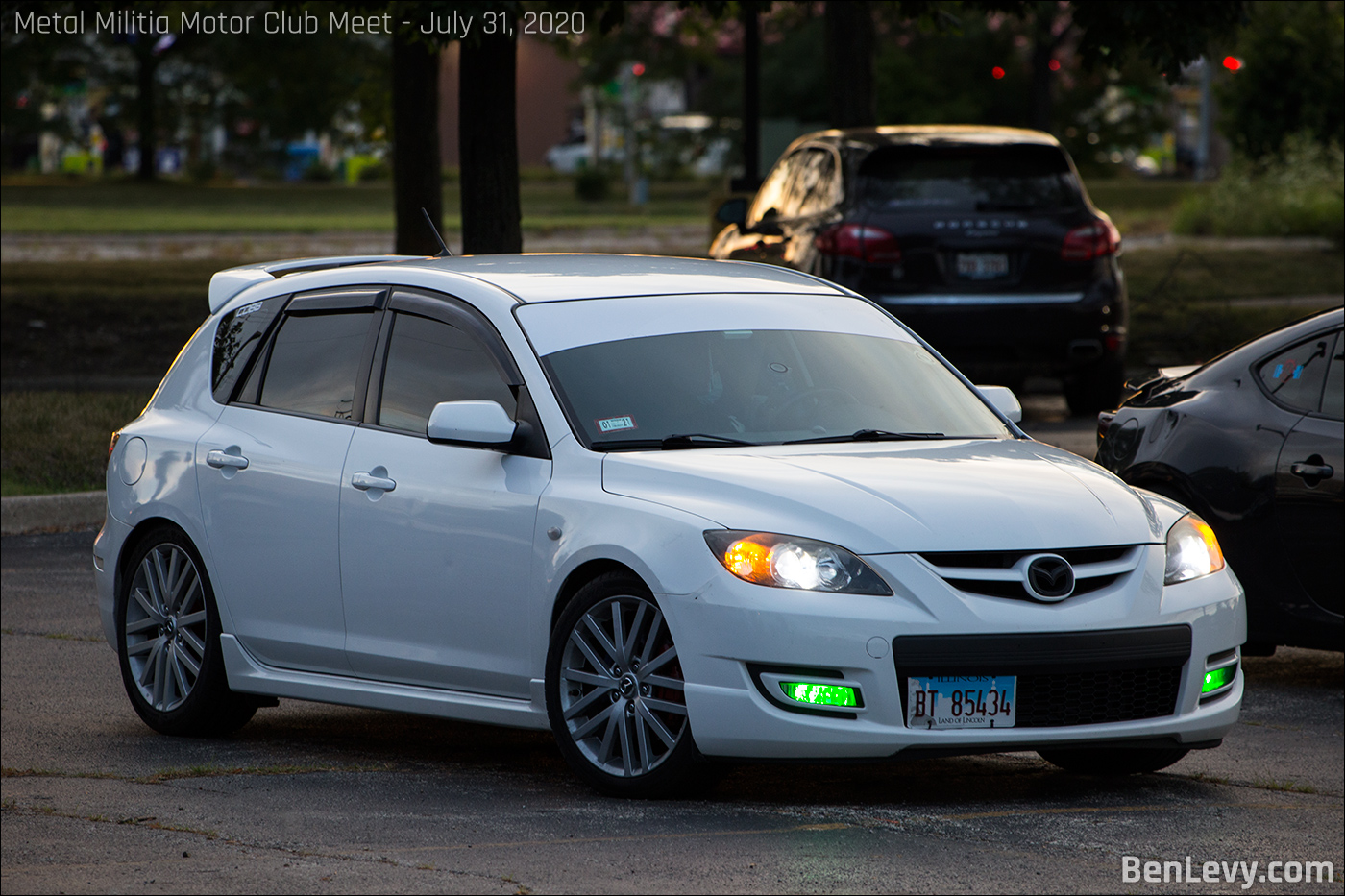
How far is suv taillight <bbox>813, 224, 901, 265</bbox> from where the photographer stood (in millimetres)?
14844

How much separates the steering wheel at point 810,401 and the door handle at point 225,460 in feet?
6.46

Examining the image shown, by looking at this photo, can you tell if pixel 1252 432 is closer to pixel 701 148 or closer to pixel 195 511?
pixel 195 511

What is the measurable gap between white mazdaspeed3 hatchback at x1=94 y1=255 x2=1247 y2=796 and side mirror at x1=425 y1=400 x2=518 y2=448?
0.03 feet

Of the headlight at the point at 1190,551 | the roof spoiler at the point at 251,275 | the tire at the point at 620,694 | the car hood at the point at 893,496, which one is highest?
the roof spoiler at the point at 251,275

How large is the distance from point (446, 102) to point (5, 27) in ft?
224

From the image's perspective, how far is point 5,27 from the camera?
666 inches

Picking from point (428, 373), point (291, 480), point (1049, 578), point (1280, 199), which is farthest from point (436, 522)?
point (1280, 199)

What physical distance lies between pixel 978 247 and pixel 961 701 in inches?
372

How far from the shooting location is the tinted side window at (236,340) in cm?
782

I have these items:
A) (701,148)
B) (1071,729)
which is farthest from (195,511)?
(701,148)

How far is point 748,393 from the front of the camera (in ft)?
22.1

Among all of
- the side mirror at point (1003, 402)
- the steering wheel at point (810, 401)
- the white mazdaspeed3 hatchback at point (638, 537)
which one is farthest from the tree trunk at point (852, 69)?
the steering wheel at point (810, 401)

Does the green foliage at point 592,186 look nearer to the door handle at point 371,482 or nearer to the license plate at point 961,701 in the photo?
the door handle at point 371,482

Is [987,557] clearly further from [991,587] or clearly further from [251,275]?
[251,275]
